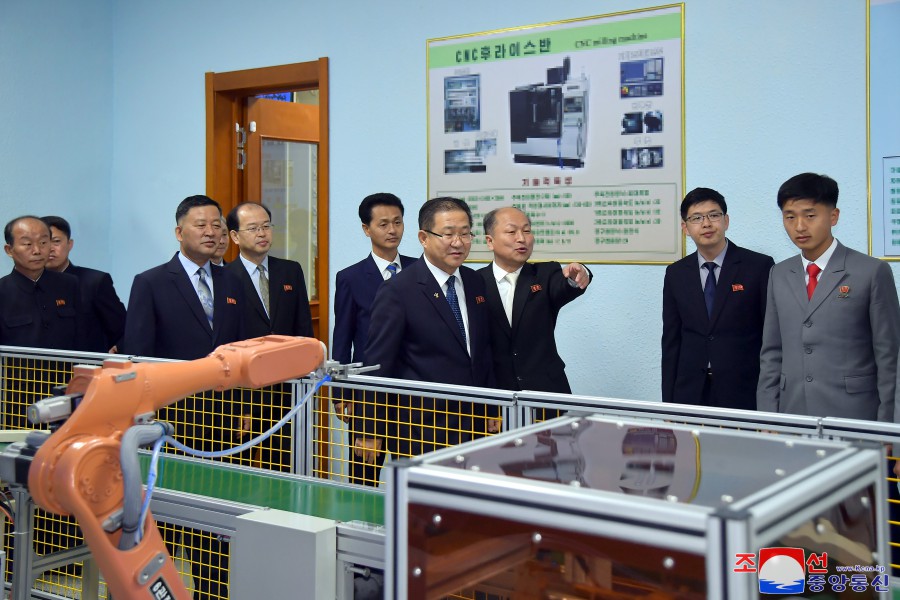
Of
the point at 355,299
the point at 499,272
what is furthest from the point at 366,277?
the point at 499,272

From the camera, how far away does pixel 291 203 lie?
5.29 meters

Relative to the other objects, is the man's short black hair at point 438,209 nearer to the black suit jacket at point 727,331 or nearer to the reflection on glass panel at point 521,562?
the black suit jacket at point 727,331

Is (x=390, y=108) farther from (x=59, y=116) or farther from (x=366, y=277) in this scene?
(x=59, y=116)

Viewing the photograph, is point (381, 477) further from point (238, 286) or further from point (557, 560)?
point (238, 286)

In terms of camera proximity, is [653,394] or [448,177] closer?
[653,394]

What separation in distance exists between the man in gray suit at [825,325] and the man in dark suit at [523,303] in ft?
2.24

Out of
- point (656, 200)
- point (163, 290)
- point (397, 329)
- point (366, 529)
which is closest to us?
point (366, 529)

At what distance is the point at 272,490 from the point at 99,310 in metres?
2.69

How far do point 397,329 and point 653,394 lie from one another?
1.47m

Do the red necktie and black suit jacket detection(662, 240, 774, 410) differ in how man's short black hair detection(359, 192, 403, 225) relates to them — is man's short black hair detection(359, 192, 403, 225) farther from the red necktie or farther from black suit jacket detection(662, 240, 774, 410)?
the red necktie

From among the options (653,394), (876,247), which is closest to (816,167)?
(876,247)

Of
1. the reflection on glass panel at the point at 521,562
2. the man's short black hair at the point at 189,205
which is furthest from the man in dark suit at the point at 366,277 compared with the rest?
the reflection on glass panel at the point at 521,562

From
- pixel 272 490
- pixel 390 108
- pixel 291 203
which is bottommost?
pixel 272 490

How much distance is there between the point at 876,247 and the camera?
3.20 meters
